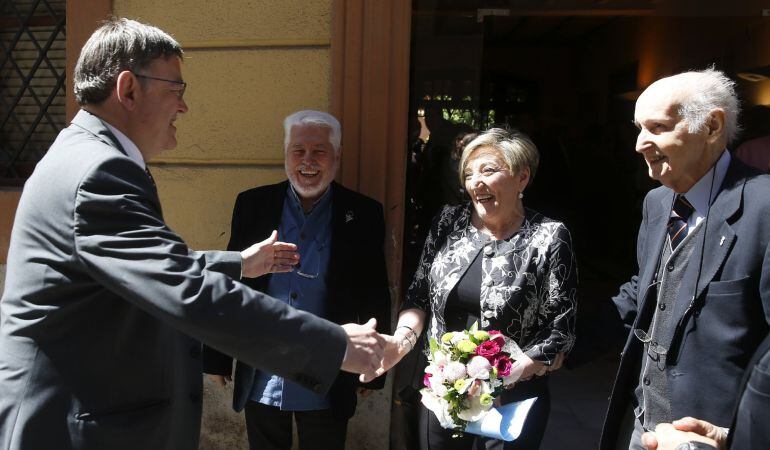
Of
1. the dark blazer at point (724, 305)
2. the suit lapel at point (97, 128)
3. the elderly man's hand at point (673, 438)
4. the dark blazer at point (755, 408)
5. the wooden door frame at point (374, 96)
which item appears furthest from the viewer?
the wooden door frame at point (374, 96)

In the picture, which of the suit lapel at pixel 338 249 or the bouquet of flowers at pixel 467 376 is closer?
the bouquet of flowers at pixel 467 376

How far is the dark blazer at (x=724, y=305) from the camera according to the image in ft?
7.14

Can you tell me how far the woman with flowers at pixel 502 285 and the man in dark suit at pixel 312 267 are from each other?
12.2 inches

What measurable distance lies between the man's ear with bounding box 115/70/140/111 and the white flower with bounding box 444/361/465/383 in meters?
1.38

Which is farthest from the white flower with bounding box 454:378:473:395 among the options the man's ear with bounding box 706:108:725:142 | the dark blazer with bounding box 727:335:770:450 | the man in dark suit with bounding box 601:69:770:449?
the man's ear with bounding box 706:108:725:142

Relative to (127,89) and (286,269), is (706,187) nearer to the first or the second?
(286,269)

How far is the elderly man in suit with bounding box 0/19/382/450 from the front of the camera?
1809 mm

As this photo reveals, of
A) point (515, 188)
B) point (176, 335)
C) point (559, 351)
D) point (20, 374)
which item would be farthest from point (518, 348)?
point (20, 374)

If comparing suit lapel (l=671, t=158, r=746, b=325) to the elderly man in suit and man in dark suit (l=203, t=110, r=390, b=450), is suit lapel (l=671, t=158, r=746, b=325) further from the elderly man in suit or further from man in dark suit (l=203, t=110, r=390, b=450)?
man in dark suit (l=203, t=110, r=390, b=450)

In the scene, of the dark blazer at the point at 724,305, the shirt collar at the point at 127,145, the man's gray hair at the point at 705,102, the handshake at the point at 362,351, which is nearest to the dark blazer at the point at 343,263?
the handshake at the point at 362,351

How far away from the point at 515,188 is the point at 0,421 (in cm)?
199

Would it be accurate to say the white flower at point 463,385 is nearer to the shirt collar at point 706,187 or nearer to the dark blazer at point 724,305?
the dark blazer at point 724,305

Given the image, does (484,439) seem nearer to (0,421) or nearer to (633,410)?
(633,410)

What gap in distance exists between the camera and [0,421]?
1.98 meters
